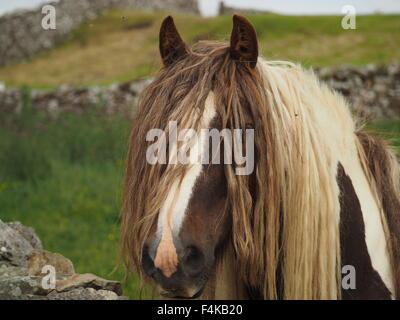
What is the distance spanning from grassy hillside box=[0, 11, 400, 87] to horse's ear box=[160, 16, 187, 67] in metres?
12.5

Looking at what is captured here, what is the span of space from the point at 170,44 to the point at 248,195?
767 mm

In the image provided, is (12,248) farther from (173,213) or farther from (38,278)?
(173,213)

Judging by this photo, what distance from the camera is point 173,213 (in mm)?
1703

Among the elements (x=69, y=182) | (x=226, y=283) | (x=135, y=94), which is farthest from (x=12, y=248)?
(x=135, y=94)

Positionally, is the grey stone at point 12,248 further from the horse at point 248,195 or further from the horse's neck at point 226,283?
the horse's neck at point 226,283

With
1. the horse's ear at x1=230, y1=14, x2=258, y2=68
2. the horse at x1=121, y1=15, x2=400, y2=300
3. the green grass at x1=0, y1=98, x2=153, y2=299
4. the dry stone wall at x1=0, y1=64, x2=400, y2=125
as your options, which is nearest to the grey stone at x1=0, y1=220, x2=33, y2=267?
the green grass at x1=0, y1=98, x2=153, y2=299

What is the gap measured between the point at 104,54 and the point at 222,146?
2407 cm

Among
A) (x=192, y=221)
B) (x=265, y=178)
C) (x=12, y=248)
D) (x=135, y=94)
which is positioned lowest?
(x=12, y=248)

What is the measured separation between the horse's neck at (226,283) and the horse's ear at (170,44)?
33.8 inches

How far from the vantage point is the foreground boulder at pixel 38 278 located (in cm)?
268

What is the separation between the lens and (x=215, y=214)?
1.83m

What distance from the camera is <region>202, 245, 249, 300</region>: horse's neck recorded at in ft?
6.49

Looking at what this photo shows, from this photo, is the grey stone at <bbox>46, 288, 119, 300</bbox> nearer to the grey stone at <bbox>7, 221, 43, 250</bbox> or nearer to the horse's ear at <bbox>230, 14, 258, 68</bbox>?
the grey stone at <bbox>7, 221, 43, 250</bbox>

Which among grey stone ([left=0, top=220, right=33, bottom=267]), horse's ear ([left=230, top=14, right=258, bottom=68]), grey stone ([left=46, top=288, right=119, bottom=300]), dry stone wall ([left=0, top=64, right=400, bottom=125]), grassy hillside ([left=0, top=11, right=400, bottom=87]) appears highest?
grassy hillside ([left=0, top=11, right=400, bottom=87])
